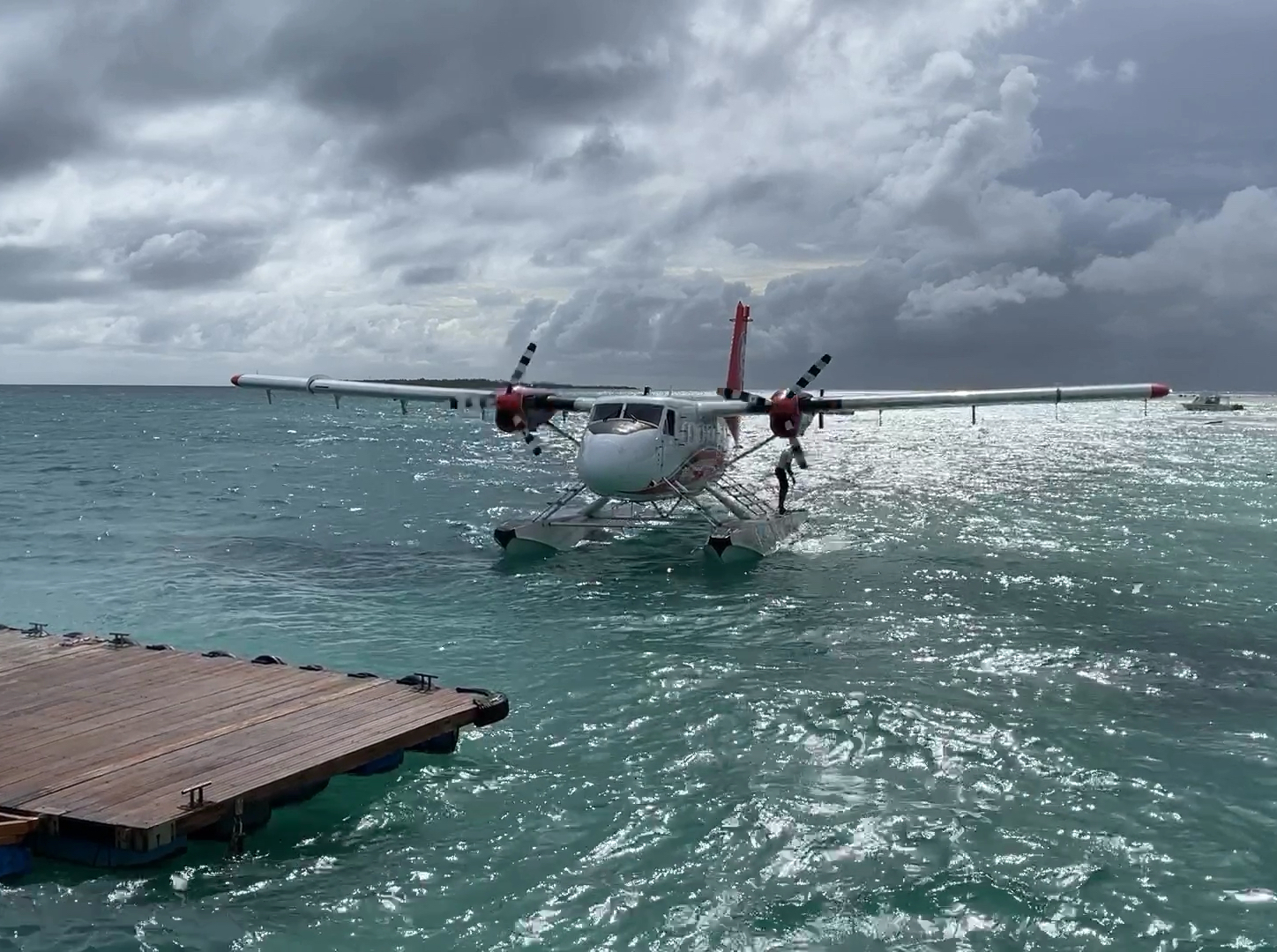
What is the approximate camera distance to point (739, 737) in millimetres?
13344

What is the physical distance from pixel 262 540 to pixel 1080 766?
76.7 feet

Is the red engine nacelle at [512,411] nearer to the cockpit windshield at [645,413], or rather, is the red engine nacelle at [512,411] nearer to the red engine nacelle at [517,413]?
the red engine nacelle at [517,413]

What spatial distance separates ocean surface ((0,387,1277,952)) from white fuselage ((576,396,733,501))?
6.79 ft

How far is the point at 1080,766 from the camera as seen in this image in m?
12.4

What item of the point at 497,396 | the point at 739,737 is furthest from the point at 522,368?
the point at 739,737

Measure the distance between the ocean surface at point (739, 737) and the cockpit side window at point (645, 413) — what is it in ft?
12.0

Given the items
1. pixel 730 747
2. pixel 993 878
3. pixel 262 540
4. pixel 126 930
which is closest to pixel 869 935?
pixel 993 878

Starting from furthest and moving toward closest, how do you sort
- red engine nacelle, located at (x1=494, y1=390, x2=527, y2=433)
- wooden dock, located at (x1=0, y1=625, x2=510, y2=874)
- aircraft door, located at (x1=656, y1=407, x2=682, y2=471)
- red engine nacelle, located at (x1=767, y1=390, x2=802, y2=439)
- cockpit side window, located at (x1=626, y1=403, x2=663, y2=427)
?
red engine nacelle, located at (x1=494, y1=390, x2=527, y2=433) → red engine nacelle, located at (x1=767, y1=390, x2=802, y2=439) → cockpit side window, located at (x1=626, y1=403, x2=663, y2=427) → aircraft door, located at (x1=656, y1=407, x2=682, y2=471) → wooden dock, located at (x1=0, y1=625, x2=510, y2=874)

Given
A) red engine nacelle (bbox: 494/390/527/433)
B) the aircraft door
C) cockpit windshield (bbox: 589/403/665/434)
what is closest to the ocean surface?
the aircraft door

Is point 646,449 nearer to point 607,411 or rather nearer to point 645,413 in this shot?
point 645,413

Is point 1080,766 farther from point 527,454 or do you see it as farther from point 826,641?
point 527,454

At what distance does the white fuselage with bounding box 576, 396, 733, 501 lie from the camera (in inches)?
990

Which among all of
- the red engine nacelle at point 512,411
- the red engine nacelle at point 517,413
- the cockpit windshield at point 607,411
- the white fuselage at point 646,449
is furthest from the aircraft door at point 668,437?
the red engine nacelle at point 512,411

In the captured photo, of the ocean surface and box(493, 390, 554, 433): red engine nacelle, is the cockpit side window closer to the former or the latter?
the ocean surface
